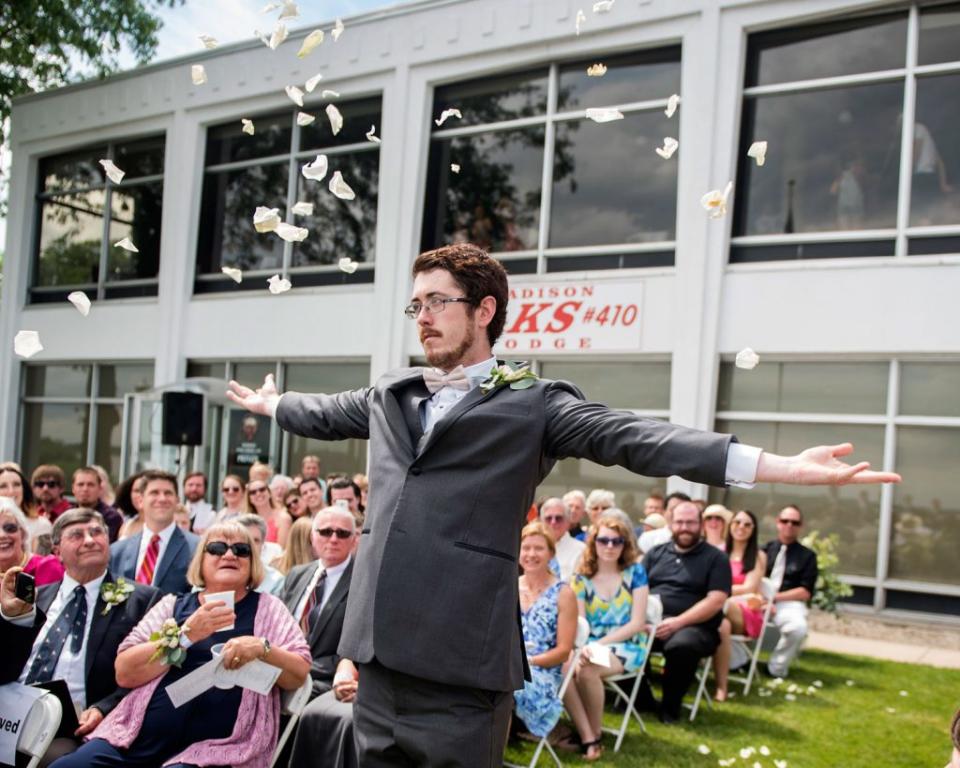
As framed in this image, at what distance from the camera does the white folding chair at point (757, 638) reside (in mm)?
8188

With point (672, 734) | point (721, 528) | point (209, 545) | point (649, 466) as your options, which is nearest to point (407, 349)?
point (721, 528)

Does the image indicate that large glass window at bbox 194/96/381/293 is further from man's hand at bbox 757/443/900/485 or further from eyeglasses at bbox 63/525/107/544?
man's hand at bbox 757/443/900/485

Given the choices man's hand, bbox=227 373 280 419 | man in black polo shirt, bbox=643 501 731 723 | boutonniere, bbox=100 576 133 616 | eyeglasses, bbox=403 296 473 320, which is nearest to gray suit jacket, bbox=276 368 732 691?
eyeglasses, bbox=403 296 473 320

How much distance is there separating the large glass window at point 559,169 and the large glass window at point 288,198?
1.34 m

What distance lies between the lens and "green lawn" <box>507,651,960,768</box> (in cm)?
615

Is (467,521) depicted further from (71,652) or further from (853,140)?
(853,140)

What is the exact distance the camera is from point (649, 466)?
2.46 m

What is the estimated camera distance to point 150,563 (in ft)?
21.3

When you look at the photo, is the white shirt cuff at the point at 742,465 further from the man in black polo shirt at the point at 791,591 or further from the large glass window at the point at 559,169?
the large glass window at the point at 559,169

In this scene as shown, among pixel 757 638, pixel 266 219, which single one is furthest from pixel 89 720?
pixel 757 638

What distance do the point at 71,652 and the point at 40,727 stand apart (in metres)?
0.50

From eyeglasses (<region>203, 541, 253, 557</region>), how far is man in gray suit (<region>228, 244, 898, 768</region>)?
81.9 inches

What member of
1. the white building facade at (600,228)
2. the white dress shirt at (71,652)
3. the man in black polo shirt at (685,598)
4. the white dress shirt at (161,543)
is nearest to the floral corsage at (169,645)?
the white dress shirt at (71,652)

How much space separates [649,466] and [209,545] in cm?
289
